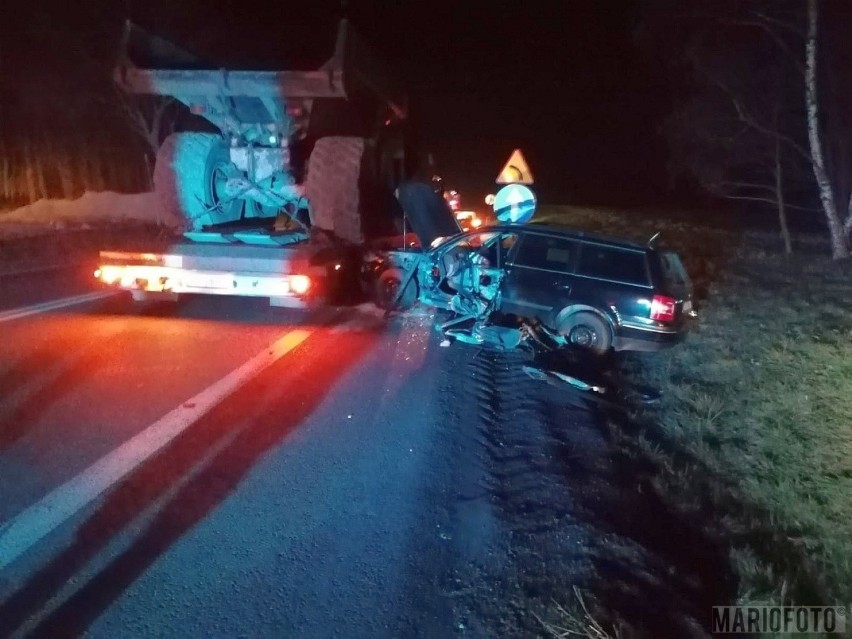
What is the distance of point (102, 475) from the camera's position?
17.6 feet

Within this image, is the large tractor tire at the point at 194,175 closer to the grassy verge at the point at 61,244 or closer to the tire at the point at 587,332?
the grassy verge at the point at 61,244

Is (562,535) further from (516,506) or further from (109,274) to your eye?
(109,274)

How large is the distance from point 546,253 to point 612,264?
79 centimetres

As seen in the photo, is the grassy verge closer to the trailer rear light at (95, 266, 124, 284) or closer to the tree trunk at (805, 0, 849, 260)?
the trailer rear light at (95, 266, 124, 284)

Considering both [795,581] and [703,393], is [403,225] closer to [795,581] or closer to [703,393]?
[703,393]

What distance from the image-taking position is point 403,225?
38.8ft

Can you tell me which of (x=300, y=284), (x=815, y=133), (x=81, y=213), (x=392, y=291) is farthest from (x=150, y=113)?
(x=815, y=133)

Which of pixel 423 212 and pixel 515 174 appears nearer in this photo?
pixel 423 212

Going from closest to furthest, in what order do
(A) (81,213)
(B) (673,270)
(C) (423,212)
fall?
(B) (673,270) < (C) (423,212) < (A) (81,213)

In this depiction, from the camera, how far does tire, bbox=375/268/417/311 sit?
1085 cm

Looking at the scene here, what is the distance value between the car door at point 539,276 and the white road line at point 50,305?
5.99 m

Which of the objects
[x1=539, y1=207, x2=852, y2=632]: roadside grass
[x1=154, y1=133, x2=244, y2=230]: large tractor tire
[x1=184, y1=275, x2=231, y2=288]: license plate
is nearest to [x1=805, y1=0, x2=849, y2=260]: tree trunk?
[x1=539, y1=207, x2=852, y2=632]: roadside grass

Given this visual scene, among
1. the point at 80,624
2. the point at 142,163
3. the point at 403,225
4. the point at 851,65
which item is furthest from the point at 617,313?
the point at 142,163

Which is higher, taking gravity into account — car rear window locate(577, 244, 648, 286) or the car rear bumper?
car rear window locate(577, 244, 648, 286)
